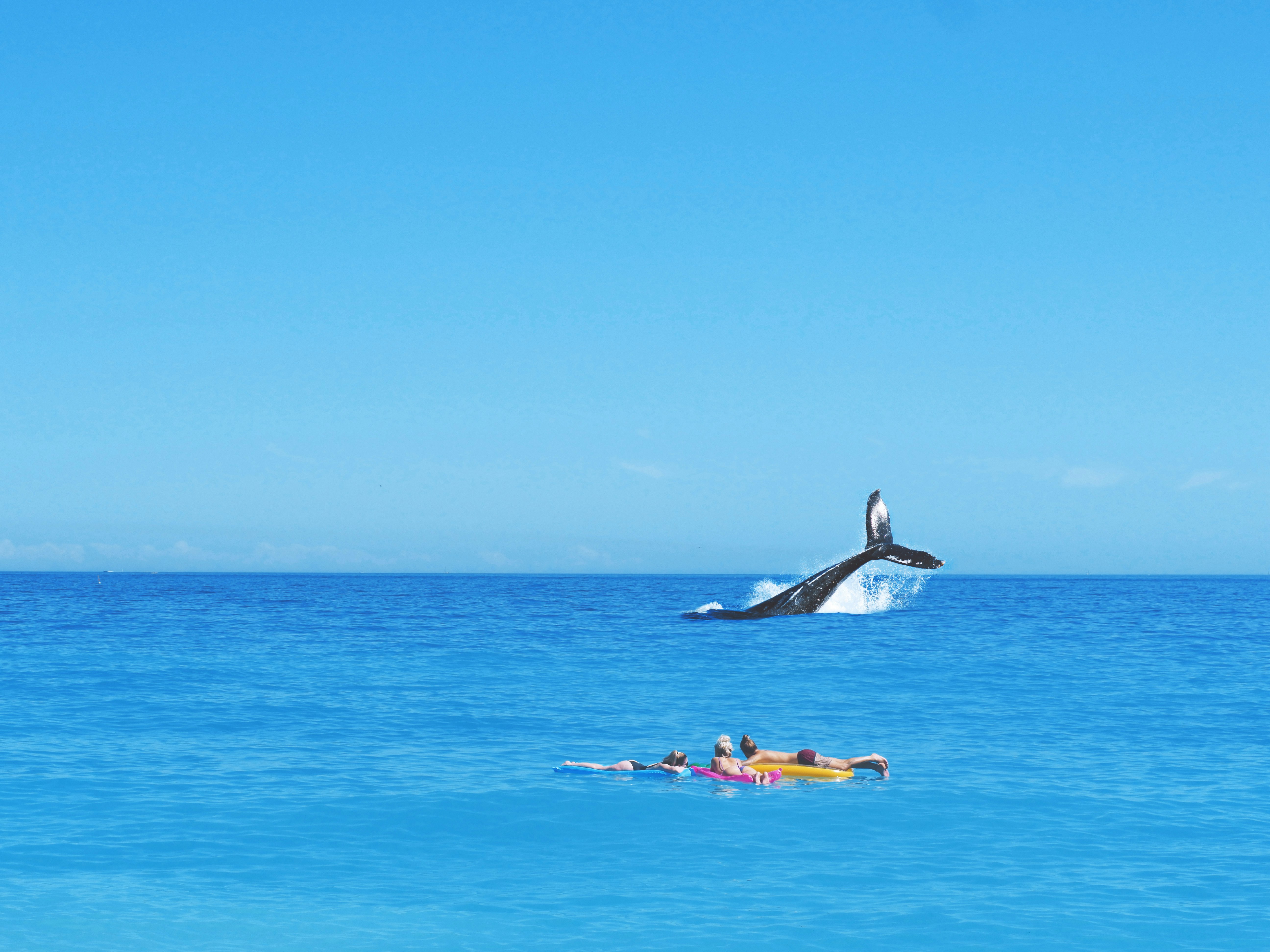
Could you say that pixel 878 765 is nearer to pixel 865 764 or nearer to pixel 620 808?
pixel 865 764

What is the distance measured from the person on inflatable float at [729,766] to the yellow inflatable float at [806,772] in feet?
0.77

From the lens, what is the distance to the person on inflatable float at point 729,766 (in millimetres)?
21750

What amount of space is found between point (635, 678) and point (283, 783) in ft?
58.9

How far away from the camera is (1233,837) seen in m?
17.8

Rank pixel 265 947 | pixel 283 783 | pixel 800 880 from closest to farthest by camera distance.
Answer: pixel 265 947 < pixel 800 880 < pixel 283 783

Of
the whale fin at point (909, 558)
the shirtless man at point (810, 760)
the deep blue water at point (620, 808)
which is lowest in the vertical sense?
the deep blue water at point (620, 808)

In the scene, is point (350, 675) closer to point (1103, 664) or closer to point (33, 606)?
point (1103, 664)

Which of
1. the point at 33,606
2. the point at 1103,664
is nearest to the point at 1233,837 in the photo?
the point at 1103,664

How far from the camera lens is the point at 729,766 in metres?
22.3

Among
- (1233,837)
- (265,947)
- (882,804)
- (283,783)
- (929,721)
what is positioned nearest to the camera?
(265,947)

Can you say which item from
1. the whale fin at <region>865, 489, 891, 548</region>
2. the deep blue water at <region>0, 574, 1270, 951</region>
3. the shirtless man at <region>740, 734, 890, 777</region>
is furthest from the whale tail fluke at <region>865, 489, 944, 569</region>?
the shirtless man at <region>740, 734, 890, 777</region>

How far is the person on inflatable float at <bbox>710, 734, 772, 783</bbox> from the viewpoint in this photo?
21.8m

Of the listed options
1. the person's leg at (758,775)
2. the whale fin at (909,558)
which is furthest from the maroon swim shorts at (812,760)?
the whale fin at (909,558)

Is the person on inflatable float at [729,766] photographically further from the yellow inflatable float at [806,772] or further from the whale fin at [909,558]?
the whale fin at [909,558]
